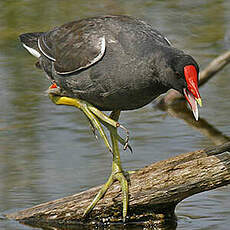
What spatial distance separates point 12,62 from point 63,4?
329 centimetres

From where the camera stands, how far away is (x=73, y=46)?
22.3ft

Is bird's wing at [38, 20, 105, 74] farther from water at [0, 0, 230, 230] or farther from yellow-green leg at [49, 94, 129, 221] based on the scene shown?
water at [0, 0, 230, 230]

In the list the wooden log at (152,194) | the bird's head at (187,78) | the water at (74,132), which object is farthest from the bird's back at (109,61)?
the water at (74,132)

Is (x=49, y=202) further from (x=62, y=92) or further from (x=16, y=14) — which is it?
(x=16, y=14)

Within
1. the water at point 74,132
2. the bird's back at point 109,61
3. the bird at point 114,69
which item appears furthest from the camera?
the water at point 74,132

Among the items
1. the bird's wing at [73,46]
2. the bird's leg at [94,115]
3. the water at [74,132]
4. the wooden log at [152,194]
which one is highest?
the bird's wing at [73,46]

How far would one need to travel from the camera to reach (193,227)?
21.8ft

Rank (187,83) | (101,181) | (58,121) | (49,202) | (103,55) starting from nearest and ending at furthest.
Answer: (187,83) → (103,55) → (49,202) → (101,181) → (58,121)

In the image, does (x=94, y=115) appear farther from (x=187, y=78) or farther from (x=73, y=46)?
(x=187, y=78)

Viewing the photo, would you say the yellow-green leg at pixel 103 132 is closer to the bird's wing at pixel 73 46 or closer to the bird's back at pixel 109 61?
the bird's back at pixel 109 61

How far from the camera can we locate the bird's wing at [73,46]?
6488 mm

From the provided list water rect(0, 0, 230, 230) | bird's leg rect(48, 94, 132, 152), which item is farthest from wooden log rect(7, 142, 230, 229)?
bird's leg rect(48, 94, 132, 152)

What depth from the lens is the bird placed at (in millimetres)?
5891

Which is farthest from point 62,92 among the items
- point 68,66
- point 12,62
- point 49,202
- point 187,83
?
point 12,62
